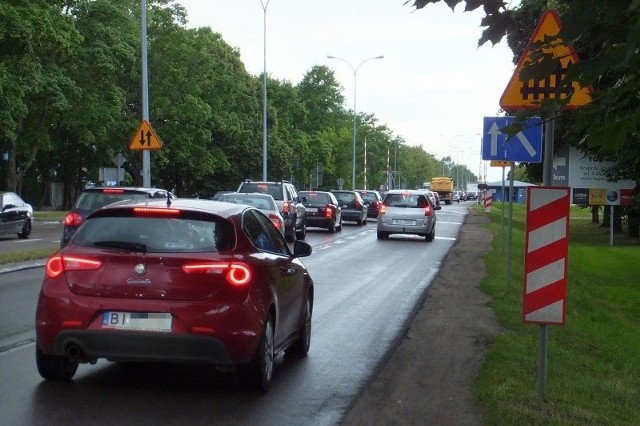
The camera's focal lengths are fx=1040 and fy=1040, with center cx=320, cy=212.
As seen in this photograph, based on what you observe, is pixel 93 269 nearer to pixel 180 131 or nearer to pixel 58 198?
pixel 180 131

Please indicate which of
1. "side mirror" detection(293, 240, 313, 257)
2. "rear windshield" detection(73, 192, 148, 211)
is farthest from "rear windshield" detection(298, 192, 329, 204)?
"side mirror" detection(293, 240, 313, 257)

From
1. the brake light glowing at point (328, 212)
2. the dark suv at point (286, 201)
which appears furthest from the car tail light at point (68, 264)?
the brake light glowing at point (328, 212)

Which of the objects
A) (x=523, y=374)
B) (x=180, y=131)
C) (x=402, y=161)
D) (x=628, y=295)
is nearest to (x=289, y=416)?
(x=523, y=374)

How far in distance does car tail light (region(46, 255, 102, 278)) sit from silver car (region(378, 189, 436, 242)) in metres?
25.8

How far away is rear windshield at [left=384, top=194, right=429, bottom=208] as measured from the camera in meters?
33.7

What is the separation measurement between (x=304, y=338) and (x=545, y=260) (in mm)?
2977

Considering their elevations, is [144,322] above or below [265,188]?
below

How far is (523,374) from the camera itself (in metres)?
8.77

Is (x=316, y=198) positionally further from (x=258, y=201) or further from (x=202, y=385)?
(x=202, y=385)

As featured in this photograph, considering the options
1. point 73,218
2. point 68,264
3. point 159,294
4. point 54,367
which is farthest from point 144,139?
point 159,294

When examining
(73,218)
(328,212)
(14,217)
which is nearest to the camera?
(73,218)

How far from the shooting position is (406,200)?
111 feet

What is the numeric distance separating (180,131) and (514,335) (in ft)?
181

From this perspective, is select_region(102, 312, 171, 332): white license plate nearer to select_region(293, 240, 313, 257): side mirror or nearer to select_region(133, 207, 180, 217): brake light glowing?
select_region(133, 207, 180, 217): brake light glowing
